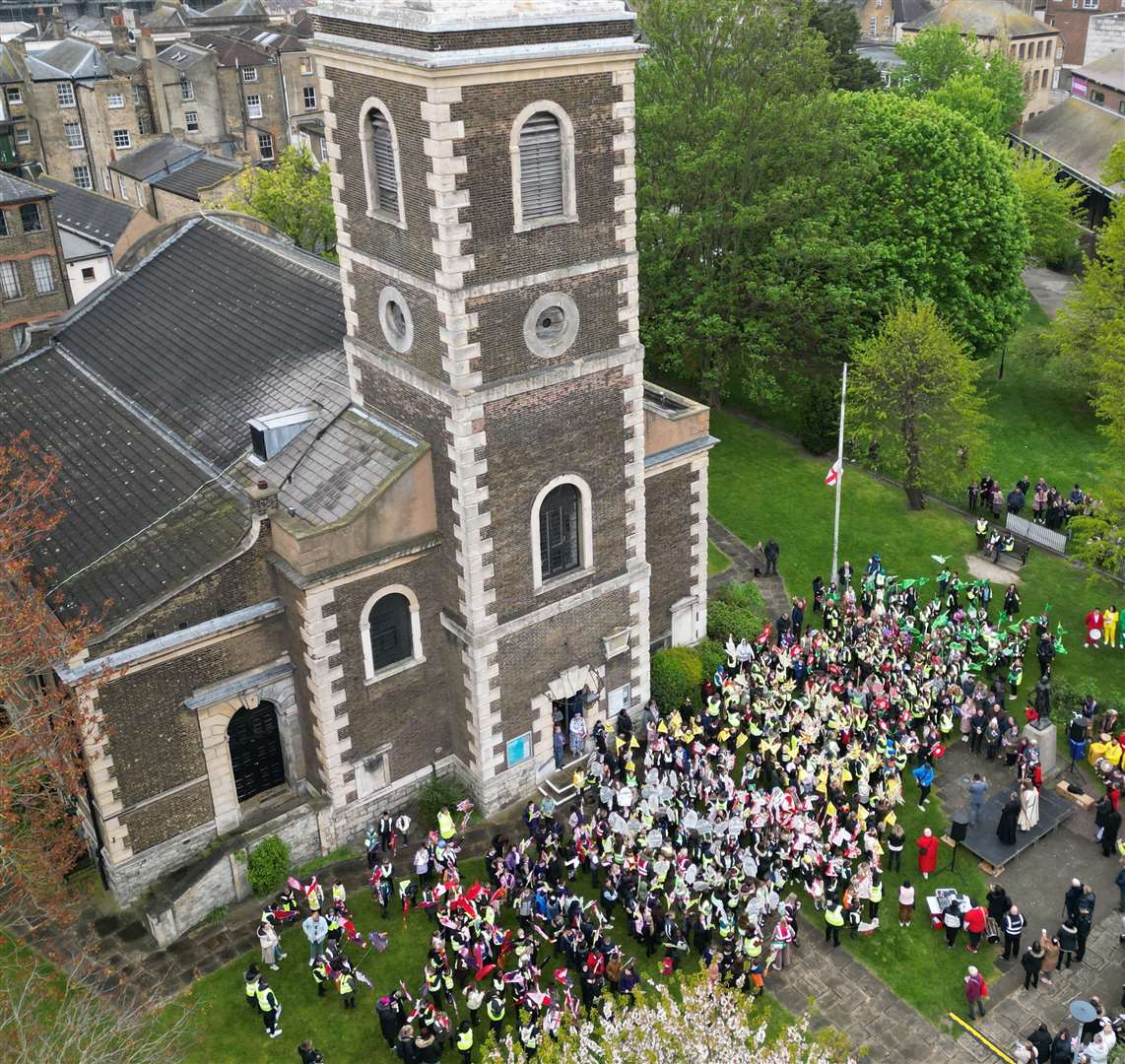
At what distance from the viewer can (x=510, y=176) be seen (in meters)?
26.2

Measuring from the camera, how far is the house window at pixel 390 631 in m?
29.4

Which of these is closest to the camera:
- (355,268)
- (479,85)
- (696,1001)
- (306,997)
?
(696,1001)

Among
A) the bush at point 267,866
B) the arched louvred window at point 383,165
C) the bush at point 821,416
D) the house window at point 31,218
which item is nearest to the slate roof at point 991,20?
the bush at point 821,416

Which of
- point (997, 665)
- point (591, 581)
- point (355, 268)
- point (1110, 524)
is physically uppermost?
point (355, 268)

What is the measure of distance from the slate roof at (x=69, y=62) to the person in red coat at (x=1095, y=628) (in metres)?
76.9

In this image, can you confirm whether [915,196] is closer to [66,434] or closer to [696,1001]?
[66,434]

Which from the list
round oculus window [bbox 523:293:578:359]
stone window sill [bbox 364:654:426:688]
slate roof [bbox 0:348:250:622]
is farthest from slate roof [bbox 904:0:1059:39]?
stone window sill [bbox 364:654:426:688]

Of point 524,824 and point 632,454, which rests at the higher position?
point 632,454

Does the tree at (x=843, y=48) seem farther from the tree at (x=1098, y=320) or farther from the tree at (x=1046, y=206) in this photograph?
the tree at (x=1098, y=320)

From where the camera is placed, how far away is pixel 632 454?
31.1 metres

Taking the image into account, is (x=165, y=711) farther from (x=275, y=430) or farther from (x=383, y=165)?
(x=383, y=165)

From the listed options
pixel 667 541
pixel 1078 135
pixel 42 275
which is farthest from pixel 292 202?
pixel 1078 135

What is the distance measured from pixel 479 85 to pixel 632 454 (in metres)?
10.3

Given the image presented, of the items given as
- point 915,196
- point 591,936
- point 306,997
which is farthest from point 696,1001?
point 915,196
